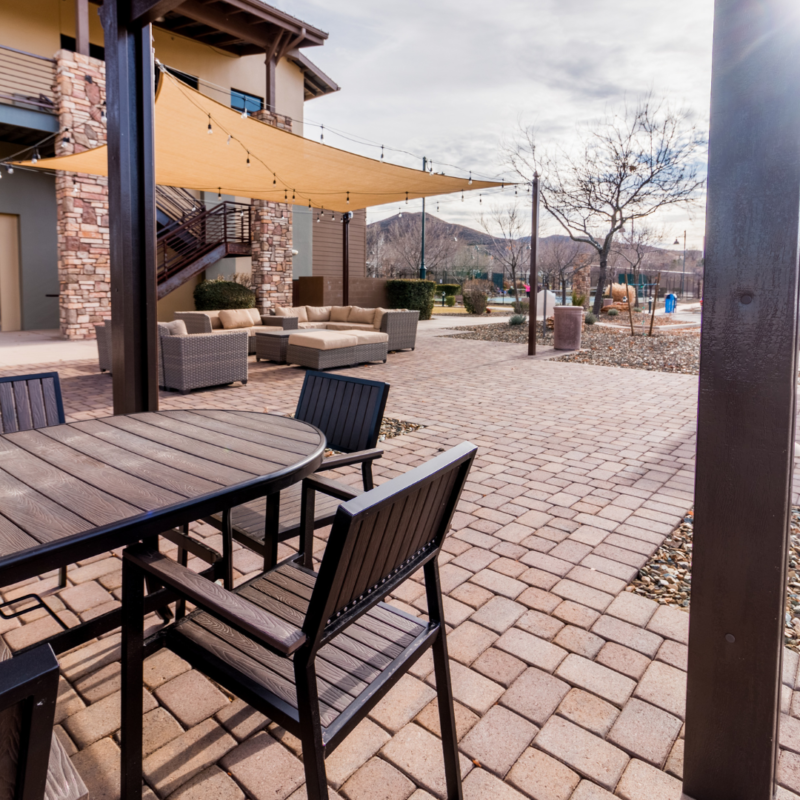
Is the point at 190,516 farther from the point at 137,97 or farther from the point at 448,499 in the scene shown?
the point at 137,97

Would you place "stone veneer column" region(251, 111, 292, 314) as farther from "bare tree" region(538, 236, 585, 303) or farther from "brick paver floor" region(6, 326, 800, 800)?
"bare tree" region(538, 236, 585, 303)

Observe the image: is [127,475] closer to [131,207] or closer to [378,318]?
[131,207]

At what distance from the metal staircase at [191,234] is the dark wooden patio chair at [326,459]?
10340 millimetres

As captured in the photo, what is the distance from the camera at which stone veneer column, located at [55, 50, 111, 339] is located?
1081cm

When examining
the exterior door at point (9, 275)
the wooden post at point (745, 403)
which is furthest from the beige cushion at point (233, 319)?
the wooden post at point (745, 403)

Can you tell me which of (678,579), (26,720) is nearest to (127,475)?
(26,720)

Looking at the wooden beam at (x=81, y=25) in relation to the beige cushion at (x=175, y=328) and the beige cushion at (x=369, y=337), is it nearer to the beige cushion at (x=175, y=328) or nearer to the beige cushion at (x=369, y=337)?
the beige cushion at (x=175, y=328)

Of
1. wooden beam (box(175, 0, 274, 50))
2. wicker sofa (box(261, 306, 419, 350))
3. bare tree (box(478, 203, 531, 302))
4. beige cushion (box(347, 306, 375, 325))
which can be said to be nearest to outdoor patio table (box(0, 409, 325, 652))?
wicker sofa (box(261, 306, 419, 350))

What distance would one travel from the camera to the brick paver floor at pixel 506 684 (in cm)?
151

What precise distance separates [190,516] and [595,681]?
1.32 m

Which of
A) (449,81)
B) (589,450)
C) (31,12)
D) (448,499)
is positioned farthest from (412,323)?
(31,12)

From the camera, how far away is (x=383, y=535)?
4.05 feet

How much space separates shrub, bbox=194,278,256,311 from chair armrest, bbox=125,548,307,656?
501 inches

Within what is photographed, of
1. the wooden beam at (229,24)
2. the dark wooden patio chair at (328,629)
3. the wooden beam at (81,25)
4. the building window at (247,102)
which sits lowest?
the dark wooden patio chair at (328,629)
